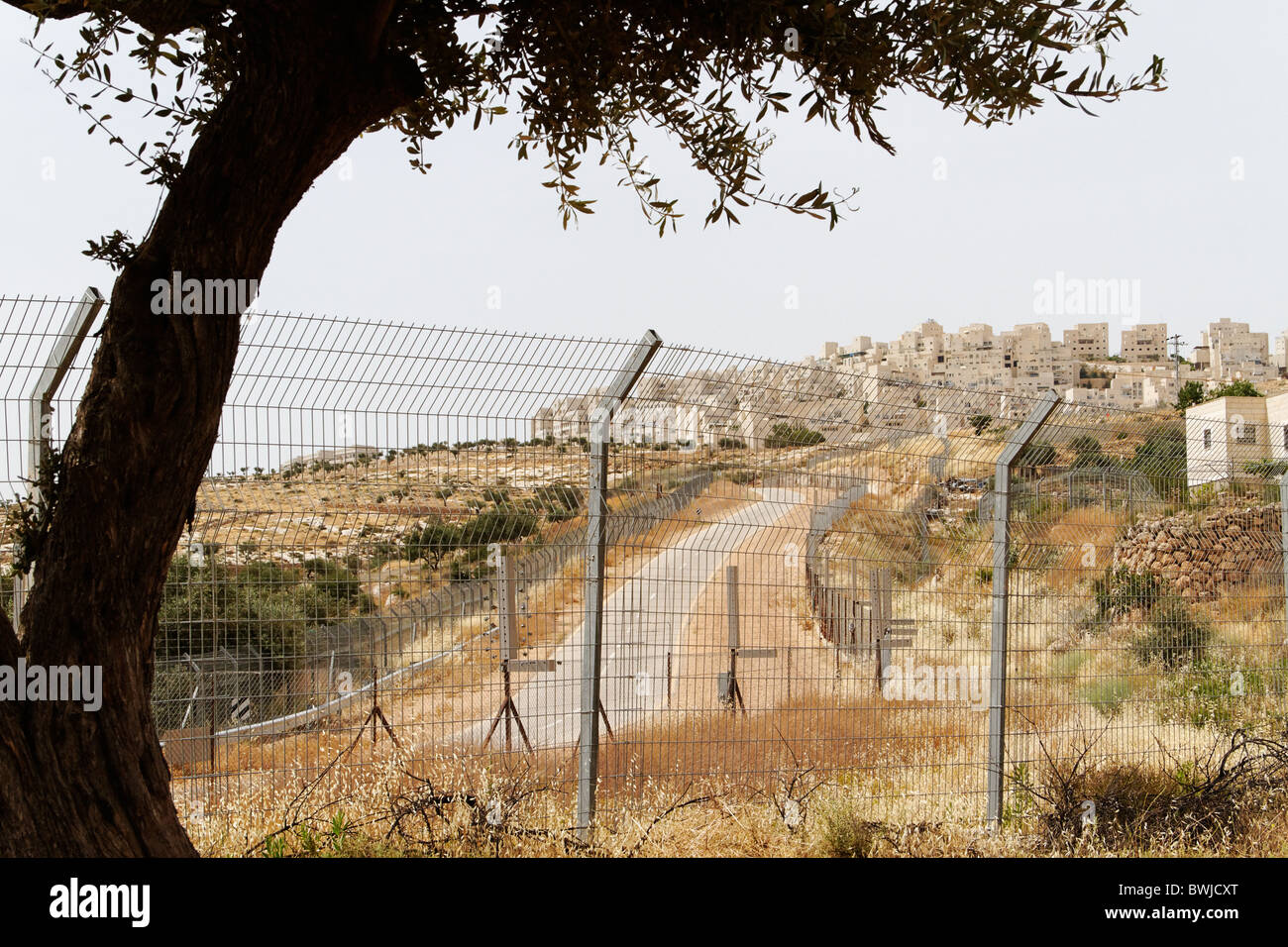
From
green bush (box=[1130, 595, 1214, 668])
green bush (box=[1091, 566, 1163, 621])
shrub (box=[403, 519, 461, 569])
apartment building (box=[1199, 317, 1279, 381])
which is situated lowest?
green bush (box=[1130, 595, 1214, 668])

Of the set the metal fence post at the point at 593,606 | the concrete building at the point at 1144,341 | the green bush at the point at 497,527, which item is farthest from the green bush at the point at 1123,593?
the concrete building at the point at 1144,341

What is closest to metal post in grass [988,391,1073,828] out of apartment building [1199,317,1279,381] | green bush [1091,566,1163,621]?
green bush [1091,566,1163,621]

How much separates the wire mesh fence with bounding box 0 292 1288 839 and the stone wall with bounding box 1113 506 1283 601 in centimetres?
120

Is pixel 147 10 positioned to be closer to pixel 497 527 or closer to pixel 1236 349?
pixel 497 527

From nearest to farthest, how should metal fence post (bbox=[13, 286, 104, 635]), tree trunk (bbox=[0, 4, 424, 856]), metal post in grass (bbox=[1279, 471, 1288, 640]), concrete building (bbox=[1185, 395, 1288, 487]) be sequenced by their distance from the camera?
Result: tree trunk (bbox=[0, 4, 424, 856]), metal fence post (bbox=[13, 286, 104, 635]), concrete building (bbox=[1185, 395, 1288, 487]), metal post in grass (bbox=[1279, 471, 1288, 640])

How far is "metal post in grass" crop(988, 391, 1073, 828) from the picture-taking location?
5.93 m

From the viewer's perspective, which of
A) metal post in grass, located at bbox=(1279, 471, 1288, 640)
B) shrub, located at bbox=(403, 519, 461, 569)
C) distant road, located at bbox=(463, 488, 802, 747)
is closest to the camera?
shrub, located at bbox=(403, 519, 461, 569)

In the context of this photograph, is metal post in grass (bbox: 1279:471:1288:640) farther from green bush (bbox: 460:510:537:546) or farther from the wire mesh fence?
green bush (bbox: 460:510:537:546)

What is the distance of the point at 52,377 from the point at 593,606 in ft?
8.22

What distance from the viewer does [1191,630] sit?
7762 mm

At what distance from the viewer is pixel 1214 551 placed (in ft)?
26.6

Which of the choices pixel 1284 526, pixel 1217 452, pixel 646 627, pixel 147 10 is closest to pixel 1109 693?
pixel 1284 526
